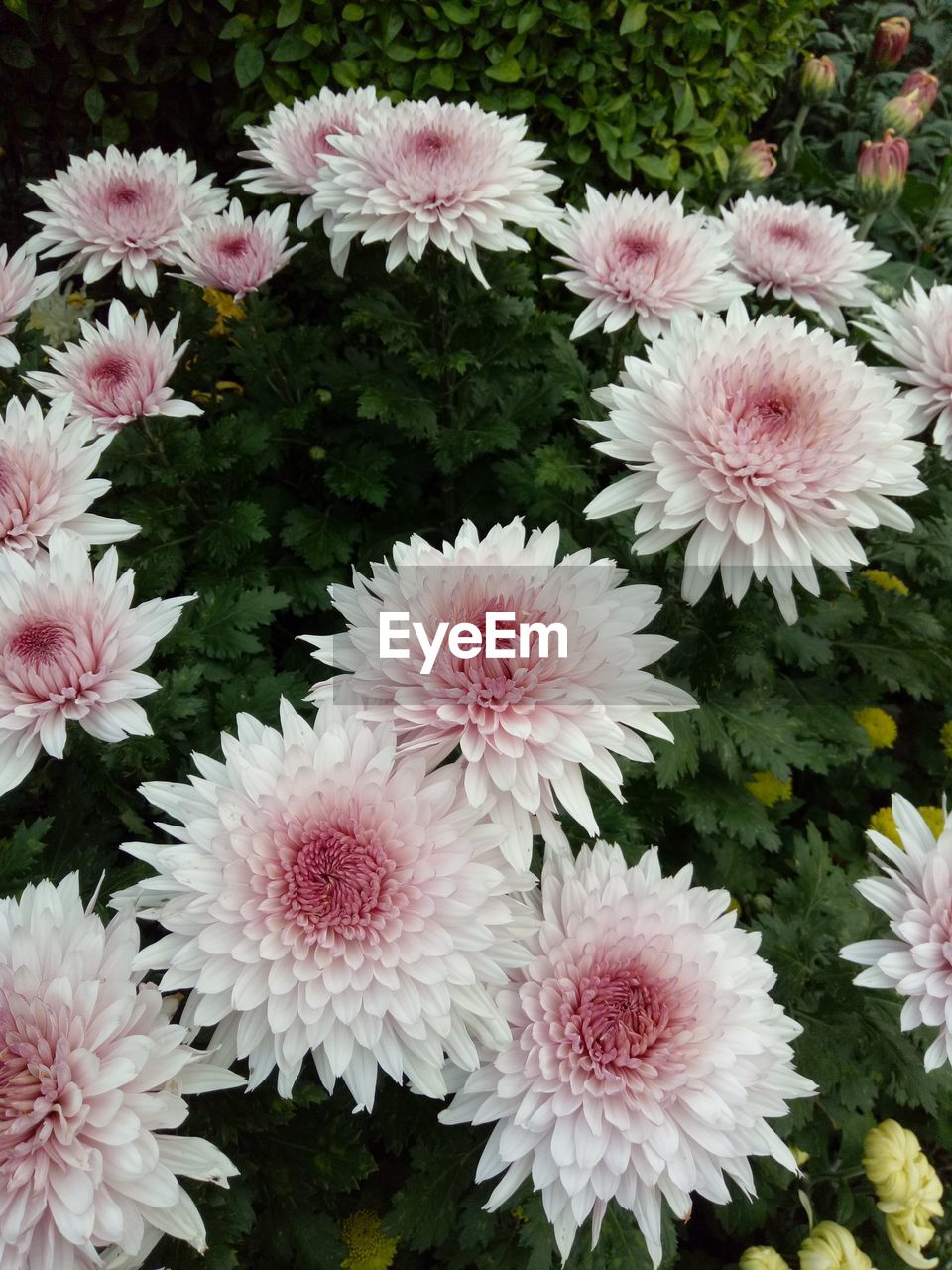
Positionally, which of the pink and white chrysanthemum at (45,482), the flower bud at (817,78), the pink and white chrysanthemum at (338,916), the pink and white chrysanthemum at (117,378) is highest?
the flower bud at (817,78)

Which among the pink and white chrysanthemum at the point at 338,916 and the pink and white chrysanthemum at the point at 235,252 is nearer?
the pink and white chrysanthemum at the point at 338,916

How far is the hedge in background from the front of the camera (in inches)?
124

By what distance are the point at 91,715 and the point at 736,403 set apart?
3.76 ft

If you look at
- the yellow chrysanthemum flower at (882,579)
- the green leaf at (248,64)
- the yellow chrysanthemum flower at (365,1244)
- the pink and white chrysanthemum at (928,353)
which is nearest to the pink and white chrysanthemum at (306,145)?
the green leaf at (248,64)

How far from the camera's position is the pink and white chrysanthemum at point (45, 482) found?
59.4 inches

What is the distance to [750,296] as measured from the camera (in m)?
2.66

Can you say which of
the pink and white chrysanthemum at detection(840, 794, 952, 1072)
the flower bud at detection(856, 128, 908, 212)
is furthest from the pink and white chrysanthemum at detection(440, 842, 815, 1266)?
the flower bud at detection(856, 128, 908, 212)

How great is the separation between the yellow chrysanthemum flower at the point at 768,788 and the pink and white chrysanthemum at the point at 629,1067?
1073mm

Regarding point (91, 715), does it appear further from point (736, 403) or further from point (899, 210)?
point (899, 210)

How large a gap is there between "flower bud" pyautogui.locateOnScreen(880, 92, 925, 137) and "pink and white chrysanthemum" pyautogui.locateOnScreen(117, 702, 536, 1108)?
3272 mm

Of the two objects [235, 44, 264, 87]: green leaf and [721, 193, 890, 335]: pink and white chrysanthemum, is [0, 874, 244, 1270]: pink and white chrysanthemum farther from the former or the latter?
[235, 44, 264, 87]: green leaf

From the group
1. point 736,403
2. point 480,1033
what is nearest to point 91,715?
point 480,1033

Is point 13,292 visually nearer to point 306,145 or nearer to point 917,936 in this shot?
point 306,145

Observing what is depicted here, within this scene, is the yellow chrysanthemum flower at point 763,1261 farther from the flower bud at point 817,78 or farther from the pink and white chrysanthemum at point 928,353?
the flower bud at point 817,78
